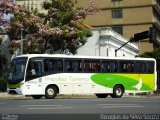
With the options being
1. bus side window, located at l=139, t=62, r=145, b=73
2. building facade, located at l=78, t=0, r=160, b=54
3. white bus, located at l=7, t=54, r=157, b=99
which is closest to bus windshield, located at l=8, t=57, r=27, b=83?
white bus, located at l=7, t=54, r=157, b=99

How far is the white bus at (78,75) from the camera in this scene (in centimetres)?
3278

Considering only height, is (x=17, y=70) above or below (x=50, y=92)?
above

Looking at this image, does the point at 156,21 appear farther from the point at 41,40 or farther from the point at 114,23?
the point at 41,40

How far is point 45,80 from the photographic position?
33.0m

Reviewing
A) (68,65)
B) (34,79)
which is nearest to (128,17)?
(68,65)

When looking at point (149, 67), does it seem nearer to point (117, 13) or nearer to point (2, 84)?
point (2, 84)

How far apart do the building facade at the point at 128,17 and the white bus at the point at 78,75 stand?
48.9m

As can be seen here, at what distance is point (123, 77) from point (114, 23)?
52.8 meters

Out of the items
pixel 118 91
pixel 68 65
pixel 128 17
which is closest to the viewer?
pixel 68 65

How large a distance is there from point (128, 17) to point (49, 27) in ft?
143

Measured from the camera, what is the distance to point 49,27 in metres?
46.4

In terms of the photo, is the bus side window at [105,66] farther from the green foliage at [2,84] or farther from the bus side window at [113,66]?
the green foliage at [2,84]

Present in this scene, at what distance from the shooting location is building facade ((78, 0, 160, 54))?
87.4 meters

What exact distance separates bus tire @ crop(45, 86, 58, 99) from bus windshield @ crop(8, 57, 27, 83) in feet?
5.85
